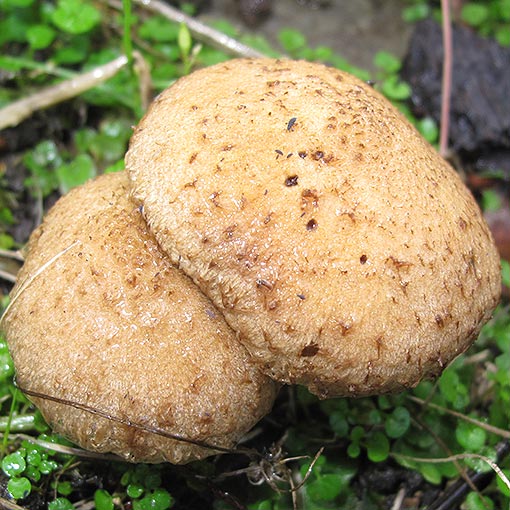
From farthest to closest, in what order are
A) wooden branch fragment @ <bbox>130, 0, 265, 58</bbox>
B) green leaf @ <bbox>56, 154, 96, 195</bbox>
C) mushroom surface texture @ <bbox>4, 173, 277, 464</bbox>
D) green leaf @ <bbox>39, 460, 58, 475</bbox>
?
wooden branch fragment @ <bbox>130, 0, 265, 58</bbox>, green leaf @ <bbox>56, 154, 96, 195</bbox>, green leaf @ <bbox>39, 460, 58, 475</bbox>, mushroom surface texture @ <bbox>4, 173, 277, 464</bbox>

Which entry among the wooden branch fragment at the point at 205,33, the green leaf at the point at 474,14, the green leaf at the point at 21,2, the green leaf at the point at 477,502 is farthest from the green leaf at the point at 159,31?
the green leaf at the point at 477,502

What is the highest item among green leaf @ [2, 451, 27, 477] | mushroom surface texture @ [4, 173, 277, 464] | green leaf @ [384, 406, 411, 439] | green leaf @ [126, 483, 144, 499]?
mushroom surface texture @ [4, 173, 277, 464]

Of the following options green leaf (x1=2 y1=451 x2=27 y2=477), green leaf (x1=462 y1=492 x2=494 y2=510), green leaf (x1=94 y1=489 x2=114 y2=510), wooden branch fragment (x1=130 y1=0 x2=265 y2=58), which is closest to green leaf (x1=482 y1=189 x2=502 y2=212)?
wooden branch fragment (x1=130 y1=0 x2=265 y2=58)

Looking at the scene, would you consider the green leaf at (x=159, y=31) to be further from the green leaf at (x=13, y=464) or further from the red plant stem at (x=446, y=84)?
the green leaf at (x=13, y=464)

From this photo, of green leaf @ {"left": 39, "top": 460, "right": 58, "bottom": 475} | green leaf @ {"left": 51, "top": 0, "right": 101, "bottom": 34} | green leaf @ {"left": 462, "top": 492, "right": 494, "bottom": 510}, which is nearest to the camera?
green leaf @ {"left": 39, "top": 460, "right": 58, "bottom": 475}

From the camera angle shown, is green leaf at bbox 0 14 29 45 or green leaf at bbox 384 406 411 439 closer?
green leaf at bbox 384 406 411 439

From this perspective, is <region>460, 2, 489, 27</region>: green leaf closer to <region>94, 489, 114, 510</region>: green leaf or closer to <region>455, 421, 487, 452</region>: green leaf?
<region>455, 421, 487, 452</region>: green leaf

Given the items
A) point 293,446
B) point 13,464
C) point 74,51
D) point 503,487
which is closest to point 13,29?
point 74,51

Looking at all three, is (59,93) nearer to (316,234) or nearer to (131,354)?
(131,354)
